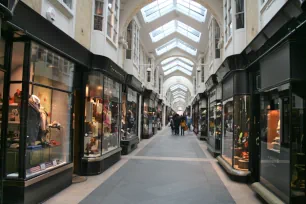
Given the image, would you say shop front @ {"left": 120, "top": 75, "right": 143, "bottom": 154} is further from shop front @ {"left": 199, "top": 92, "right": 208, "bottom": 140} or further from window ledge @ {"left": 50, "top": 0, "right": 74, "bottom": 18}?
shop front @ {"left": 199, "top": 92, "right": 208, "bottom": 140}

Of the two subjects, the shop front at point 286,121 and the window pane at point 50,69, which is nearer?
the shop front at point 286,121

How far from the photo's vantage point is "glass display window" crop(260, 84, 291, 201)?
4.25 meters

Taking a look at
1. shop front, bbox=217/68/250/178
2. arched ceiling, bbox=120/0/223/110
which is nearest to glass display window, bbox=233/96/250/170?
shop front, bbox=217/68/250/178

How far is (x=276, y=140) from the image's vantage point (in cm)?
492

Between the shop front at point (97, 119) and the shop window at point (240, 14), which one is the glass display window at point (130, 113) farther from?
the shop window at point (240, 14)

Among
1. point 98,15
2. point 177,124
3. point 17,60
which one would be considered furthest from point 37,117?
point 177,124

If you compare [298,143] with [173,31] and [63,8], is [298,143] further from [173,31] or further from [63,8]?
[173,31]

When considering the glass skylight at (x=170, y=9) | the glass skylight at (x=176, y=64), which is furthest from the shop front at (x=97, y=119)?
the glass skylight at (x=176, y=64)

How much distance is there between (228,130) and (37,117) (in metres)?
5.31

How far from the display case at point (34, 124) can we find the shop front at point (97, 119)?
42.5 inches

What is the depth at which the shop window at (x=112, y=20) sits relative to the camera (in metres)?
8.30

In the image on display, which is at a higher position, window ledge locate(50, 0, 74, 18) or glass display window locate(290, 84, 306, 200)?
window ledge locate(50, 0, 74, 18)

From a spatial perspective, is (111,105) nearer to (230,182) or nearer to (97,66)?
(97,66)

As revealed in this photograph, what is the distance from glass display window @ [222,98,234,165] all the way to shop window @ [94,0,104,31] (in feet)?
14.4
